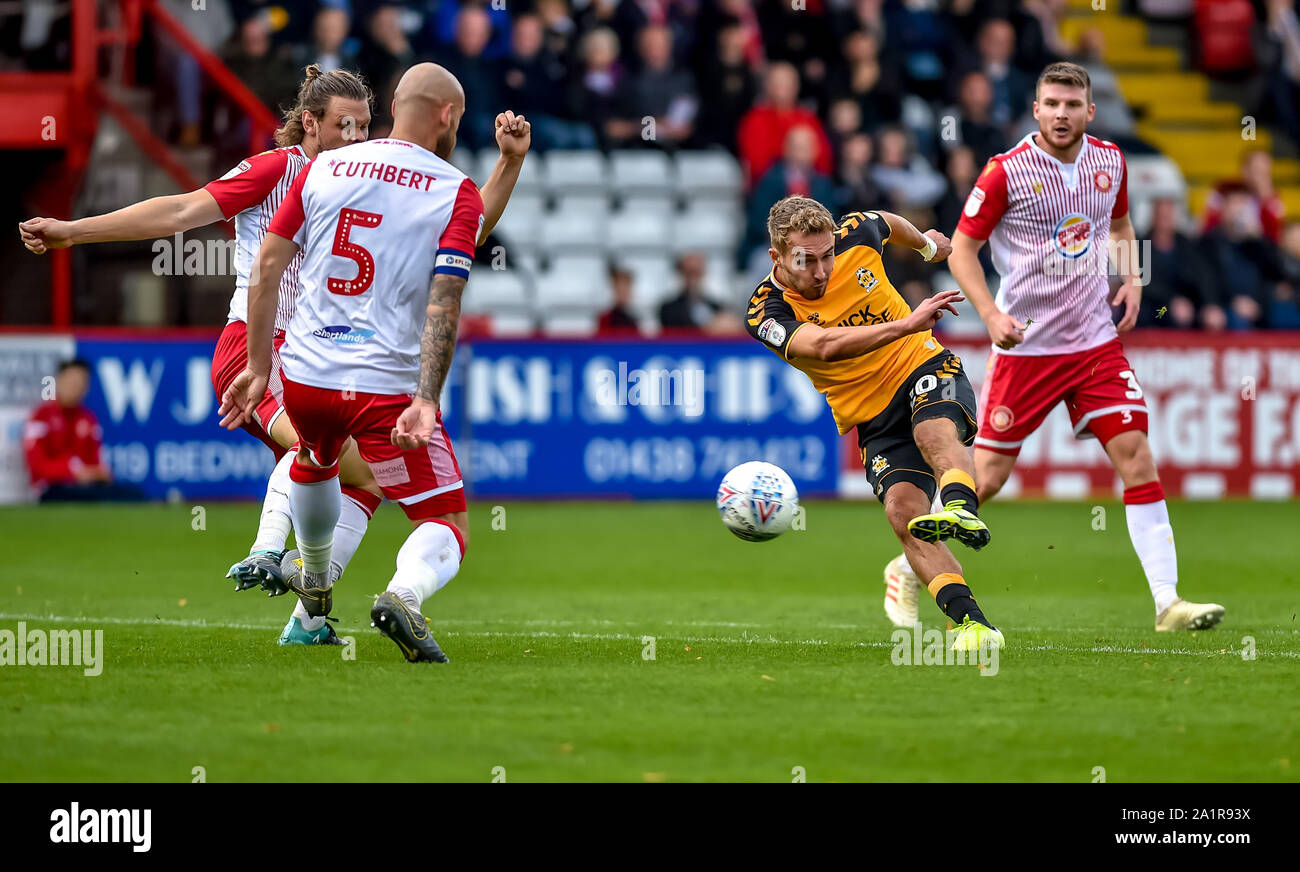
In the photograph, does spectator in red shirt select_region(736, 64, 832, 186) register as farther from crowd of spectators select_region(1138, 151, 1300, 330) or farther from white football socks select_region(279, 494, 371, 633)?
white football socks select_region(279, 494, 371, 633)

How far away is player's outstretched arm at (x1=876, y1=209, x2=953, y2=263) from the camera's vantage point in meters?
8.12

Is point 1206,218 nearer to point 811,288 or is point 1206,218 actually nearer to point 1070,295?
point 1070,295

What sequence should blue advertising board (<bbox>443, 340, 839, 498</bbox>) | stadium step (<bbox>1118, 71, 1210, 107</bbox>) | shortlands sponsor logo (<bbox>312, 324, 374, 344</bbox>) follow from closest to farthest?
shortlands sponsor logo (<bbox>312, 324, 374, 344</bbox>)
blue advertising board (<bbox>443, 340, 839, 498</bbox>)
stadium step (<bbox>1118, 71, 1210, 107</bbox>)

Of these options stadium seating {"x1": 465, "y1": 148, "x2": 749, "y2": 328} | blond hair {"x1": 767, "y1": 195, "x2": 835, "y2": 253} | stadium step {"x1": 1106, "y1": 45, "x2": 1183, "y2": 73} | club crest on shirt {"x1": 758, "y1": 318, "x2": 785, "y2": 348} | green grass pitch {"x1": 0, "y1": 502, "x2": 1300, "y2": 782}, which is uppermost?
stadium step {"x1": 1106, "y1": 45, "x2": 1183, "y2": 73}

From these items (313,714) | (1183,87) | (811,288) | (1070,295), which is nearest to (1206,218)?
(1183,87)

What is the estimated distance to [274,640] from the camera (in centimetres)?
776

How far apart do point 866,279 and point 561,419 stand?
9006 millimetres

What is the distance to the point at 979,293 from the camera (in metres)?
8.27

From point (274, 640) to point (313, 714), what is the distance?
2201 millimetres

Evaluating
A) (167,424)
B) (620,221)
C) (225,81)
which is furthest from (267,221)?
(620,221)

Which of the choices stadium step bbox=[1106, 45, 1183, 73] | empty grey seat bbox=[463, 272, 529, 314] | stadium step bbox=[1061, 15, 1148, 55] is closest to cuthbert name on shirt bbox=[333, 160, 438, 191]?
empty grey seat bbox=[463, 272, 529, 314]

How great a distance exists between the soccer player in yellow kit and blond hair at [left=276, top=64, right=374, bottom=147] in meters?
1.84
